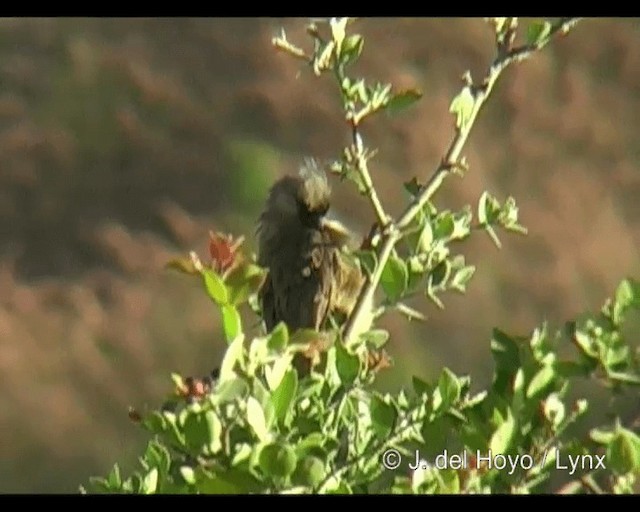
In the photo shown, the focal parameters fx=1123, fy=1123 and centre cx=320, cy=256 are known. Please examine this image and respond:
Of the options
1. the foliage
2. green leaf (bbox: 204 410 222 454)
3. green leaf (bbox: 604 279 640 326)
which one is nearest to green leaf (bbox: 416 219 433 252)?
the foliage

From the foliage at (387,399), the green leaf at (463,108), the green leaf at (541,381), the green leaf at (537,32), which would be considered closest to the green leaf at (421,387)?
the foliage at (387,399)

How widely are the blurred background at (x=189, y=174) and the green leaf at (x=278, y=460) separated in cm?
51

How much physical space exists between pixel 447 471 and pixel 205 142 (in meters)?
0.65

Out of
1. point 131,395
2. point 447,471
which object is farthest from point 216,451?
point 131,395

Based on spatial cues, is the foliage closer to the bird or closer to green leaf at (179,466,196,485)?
green leaf at (179,466,196,485)

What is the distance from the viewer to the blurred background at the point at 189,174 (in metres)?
1.63

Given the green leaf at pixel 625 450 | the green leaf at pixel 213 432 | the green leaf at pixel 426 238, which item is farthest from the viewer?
the green leaf at pixel 426 238

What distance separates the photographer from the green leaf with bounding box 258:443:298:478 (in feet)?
3.67

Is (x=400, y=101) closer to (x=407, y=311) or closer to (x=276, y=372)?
(x=407, y=311)

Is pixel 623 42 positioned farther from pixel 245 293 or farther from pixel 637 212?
pixel 245 293

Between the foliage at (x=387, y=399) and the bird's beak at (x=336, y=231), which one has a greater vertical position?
the bird's beak at (x=336, y=231)

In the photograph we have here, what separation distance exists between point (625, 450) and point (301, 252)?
0.57 metres

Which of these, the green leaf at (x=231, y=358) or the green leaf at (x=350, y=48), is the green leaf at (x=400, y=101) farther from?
the green leaf at (x=231, y=358)
